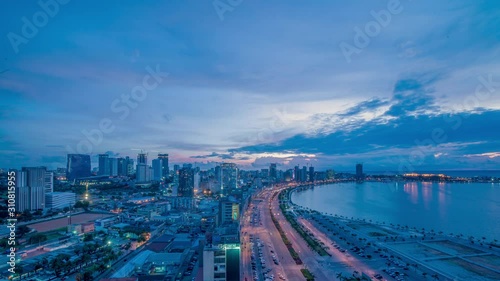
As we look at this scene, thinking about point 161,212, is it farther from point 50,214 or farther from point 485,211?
point 485,211

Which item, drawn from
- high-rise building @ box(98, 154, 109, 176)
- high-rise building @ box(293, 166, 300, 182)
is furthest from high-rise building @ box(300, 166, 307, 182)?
high-rise building @ box(98, 154, 109, 176)

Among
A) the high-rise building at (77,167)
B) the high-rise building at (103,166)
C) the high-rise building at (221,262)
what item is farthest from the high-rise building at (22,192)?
the high-rise building at (103,166)

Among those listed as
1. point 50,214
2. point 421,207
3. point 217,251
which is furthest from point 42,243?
point 421,207

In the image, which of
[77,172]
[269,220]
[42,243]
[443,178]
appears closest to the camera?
[42,243]

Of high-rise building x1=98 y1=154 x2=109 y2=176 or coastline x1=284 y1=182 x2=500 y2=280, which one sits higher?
high-rise building x1=98 y1=154 x2=109 y2=176

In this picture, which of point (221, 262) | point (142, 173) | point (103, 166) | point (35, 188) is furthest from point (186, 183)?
point (103, 166)

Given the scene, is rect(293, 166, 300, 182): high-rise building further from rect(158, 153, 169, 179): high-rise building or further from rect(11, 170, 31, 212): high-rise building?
rect(11, 170, 31, 212): high-rise building

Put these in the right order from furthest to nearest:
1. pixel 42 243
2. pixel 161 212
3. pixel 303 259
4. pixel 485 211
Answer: pixel 485 211, pixel 161 212, pixel 42 243, pixel 303 259
